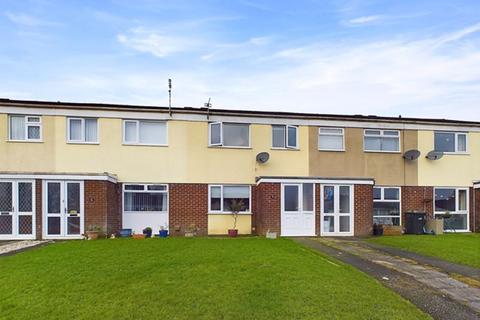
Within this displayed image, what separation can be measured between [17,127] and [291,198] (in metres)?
11.0

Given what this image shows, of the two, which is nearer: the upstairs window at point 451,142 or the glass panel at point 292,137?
the glass panel at point 292,137

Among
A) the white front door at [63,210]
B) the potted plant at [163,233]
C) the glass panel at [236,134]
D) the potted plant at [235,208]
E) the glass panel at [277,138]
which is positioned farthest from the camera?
the glass panel at [277,138]

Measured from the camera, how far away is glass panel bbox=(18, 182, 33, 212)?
1461 centimetres

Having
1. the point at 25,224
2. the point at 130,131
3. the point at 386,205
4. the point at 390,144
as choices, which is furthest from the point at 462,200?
the point at 25,224

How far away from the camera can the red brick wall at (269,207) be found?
618 inches

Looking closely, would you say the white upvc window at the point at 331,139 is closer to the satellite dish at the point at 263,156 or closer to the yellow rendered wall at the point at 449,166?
the satellite dish at the point at 263,156

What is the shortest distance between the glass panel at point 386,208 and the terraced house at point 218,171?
0.04m

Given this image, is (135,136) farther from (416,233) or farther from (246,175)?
(416,233)

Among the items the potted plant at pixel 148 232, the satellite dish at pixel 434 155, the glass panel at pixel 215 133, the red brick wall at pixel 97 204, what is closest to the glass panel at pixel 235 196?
the glass panel at pixel 215 133

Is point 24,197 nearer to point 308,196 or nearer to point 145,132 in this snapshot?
point 145,132

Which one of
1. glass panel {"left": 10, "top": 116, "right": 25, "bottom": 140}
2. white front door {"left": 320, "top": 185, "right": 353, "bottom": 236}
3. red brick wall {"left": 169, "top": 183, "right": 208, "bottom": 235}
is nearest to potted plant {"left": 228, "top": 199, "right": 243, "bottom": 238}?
red brick wall {"left": 169, "top": 183, "right": 208, "bottom": 235}

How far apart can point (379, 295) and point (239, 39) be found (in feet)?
35.7

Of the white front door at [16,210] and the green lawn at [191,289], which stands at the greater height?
the white front door at [16,210]

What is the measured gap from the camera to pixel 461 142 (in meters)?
19.0
